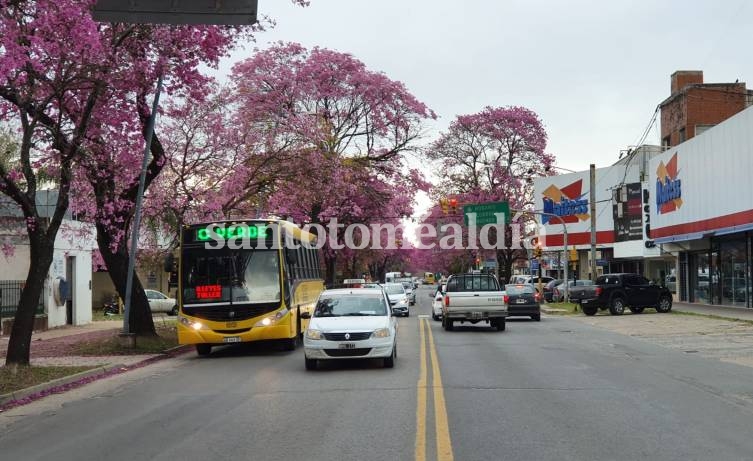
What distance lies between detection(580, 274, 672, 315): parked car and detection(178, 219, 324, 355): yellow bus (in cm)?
1749

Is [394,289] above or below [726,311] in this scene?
above

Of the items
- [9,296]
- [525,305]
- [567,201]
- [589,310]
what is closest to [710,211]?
[589,310]

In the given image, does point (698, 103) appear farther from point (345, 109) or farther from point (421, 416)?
point (421, 416)

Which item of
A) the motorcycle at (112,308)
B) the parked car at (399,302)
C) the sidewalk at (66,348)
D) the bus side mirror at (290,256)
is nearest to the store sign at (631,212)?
the parked car at (399,302)

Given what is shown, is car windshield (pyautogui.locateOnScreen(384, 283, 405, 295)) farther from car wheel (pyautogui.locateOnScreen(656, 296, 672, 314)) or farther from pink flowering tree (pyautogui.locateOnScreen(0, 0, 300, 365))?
pink flowering tree (pyautogui.locateOnScreen(0, 0, 300, 365))

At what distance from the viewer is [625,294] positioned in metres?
32.4

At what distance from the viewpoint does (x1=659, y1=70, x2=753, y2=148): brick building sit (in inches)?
1777

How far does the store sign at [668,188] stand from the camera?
3734 cm

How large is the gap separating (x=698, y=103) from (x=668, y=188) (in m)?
9.64

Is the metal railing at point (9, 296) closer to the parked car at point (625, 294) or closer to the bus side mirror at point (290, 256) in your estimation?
the bus side mirror at point (290, 256)

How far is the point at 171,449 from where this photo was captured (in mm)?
7828

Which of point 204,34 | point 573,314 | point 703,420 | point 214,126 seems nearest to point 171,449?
point 703,420

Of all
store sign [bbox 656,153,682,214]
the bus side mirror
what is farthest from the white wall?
the bus side mirror

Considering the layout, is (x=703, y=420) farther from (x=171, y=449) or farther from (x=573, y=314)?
(x=573, y=314)
